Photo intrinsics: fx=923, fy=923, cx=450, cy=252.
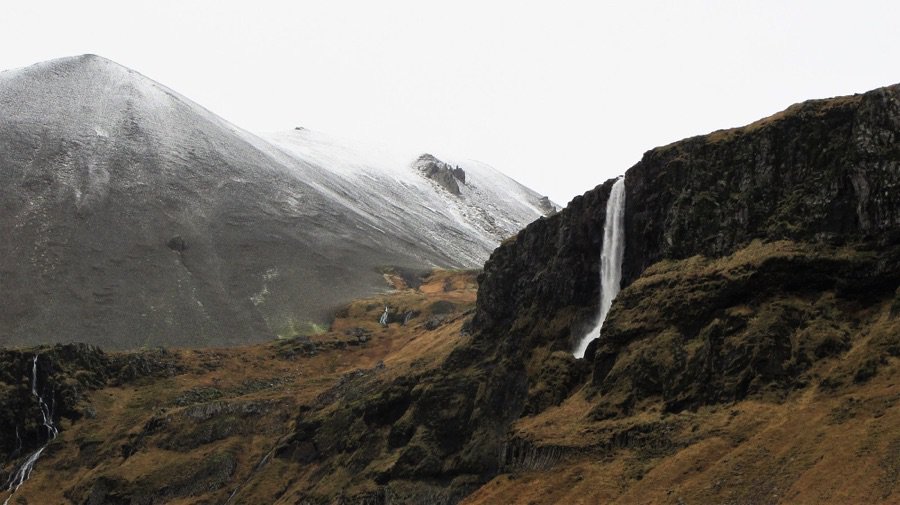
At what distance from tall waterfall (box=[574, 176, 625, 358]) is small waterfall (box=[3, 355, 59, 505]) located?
184 ft

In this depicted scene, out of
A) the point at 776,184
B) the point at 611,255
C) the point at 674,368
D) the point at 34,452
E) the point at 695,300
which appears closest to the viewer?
the point at 674,368

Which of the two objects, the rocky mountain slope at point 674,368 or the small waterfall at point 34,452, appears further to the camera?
the small waterfall at point 34,452

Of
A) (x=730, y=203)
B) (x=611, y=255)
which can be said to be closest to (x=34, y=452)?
(x=611, y=255)

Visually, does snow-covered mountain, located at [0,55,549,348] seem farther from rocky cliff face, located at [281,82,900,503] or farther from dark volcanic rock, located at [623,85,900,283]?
dark volcanic rock, located at [623,85,900,283]

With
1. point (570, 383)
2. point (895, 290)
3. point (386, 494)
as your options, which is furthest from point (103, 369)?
point (895, 290)

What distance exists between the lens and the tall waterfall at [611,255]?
5550cm

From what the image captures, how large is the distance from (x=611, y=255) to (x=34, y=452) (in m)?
63.5

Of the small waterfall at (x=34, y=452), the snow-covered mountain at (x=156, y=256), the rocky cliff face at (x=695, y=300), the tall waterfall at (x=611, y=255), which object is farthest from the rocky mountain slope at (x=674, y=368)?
the snow-covered mountain at (x=156, y=256)

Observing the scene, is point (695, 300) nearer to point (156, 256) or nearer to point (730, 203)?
point (730, 203)

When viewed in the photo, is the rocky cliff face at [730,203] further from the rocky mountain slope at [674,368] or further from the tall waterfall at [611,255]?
the tall waterfall at [611,255]

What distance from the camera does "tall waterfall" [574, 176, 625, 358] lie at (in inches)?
2185

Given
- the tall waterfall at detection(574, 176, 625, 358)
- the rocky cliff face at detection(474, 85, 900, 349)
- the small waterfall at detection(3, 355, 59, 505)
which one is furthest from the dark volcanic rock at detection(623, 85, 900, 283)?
the small waterfall at detection(3, 355, 59, 505)

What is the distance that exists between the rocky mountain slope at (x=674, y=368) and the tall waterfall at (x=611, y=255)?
2.35ft

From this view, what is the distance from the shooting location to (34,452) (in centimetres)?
8981
